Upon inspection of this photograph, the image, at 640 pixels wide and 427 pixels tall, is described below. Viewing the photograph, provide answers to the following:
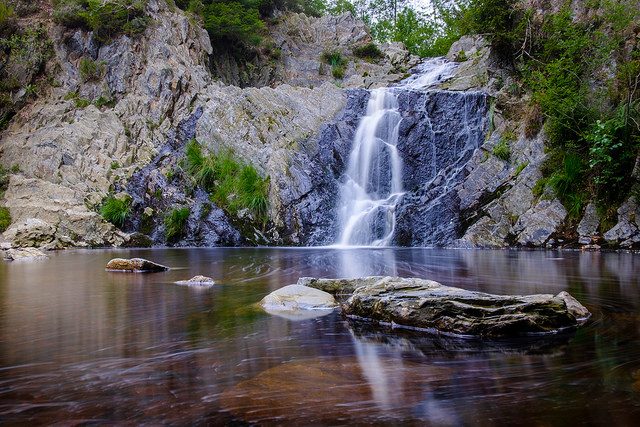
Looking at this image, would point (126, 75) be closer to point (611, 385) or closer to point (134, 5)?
point (134, 5)

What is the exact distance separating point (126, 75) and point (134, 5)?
16.0ft

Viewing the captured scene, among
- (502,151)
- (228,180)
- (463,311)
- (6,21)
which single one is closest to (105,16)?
(6,21)

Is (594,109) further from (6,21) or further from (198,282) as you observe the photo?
(6,21)

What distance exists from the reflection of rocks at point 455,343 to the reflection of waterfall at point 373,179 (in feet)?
44.7

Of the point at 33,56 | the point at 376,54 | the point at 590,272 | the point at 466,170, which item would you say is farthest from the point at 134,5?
the point at 590,272

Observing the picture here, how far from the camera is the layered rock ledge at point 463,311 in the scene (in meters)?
3.91

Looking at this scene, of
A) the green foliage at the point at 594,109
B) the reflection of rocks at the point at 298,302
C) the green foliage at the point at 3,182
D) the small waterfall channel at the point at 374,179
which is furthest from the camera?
the green foliage at the point at 3,182

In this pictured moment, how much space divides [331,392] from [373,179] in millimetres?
18238

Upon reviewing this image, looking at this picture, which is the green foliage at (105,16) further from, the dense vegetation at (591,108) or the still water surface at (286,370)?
the still water surface at (286,370)

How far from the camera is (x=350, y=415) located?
2271mm

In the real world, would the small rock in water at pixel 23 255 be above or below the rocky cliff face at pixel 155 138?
below

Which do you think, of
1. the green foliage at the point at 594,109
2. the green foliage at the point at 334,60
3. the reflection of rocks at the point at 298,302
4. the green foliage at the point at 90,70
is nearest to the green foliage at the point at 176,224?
the green foliage at the point at 90,70

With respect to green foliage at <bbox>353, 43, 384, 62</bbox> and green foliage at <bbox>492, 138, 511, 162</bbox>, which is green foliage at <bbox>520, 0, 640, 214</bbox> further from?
green foliage at <bbox>353, 43, 384, 62</bbox>

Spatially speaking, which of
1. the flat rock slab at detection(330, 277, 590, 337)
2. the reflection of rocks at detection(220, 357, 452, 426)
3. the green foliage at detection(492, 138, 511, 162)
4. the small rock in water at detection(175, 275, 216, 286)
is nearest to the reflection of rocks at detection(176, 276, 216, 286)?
the small rock in water at detection(175, 275, 216, 286)
